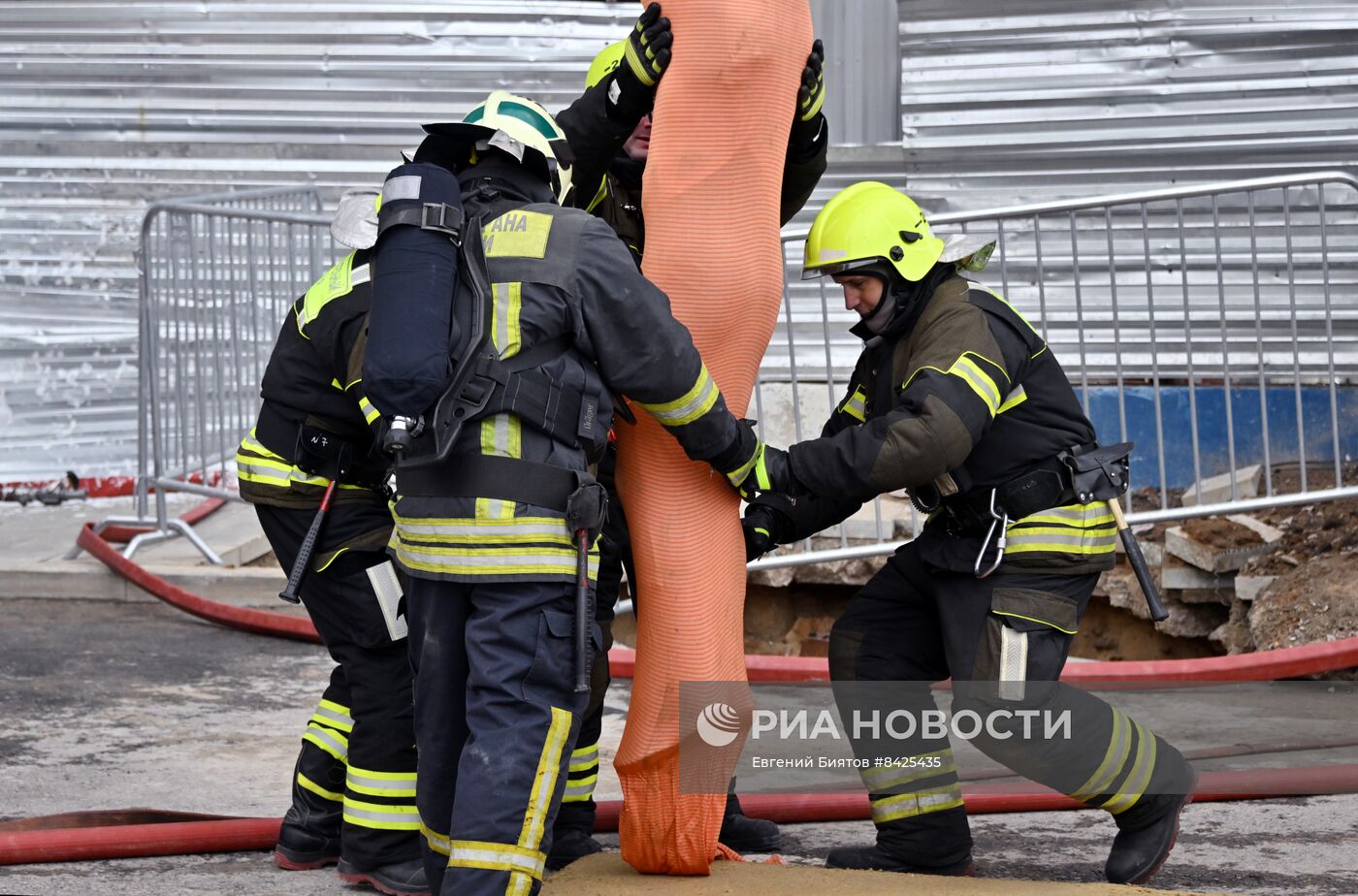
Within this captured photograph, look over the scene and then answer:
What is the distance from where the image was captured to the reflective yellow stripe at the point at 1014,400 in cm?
389

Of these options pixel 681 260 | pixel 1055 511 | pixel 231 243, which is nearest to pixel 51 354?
pixel 231 243

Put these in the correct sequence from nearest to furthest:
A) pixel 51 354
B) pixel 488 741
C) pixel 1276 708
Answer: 1. pixel 488 741
2. pixel 1276 708
3. pixel 51 354

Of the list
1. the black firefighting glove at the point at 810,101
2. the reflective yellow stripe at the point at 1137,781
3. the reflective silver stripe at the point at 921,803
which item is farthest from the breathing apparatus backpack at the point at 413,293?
the reflective yellow stripe at the point at 1137,781

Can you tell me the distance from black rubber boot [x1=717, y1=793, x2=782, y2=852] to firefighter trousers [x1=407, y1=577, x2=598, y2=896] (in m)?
0.99

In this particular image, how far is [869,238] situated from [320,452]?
4.88 feet

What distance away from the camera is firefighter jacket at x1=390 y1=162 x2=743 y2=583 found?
328 cm

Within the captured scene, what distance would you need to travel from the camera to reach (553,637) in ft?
10.8

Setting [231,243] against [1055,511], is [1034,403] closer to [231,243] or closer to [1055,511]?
[1055,511]

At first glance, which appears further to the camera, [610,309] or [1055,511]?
[1055,511]

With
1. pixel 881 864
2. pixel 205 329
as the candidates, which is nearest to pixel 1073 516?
pixel 881 864

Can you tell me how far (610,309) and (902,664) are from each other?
1369 mm

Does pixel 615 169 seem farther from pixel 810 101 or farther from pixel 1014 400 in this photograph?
pixel 1014 400

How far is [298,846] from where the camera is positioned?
3971 millimetres

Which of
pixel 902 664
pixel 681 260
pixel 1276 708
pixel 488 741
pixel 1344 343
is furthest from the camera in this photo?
pixel 1344 343
